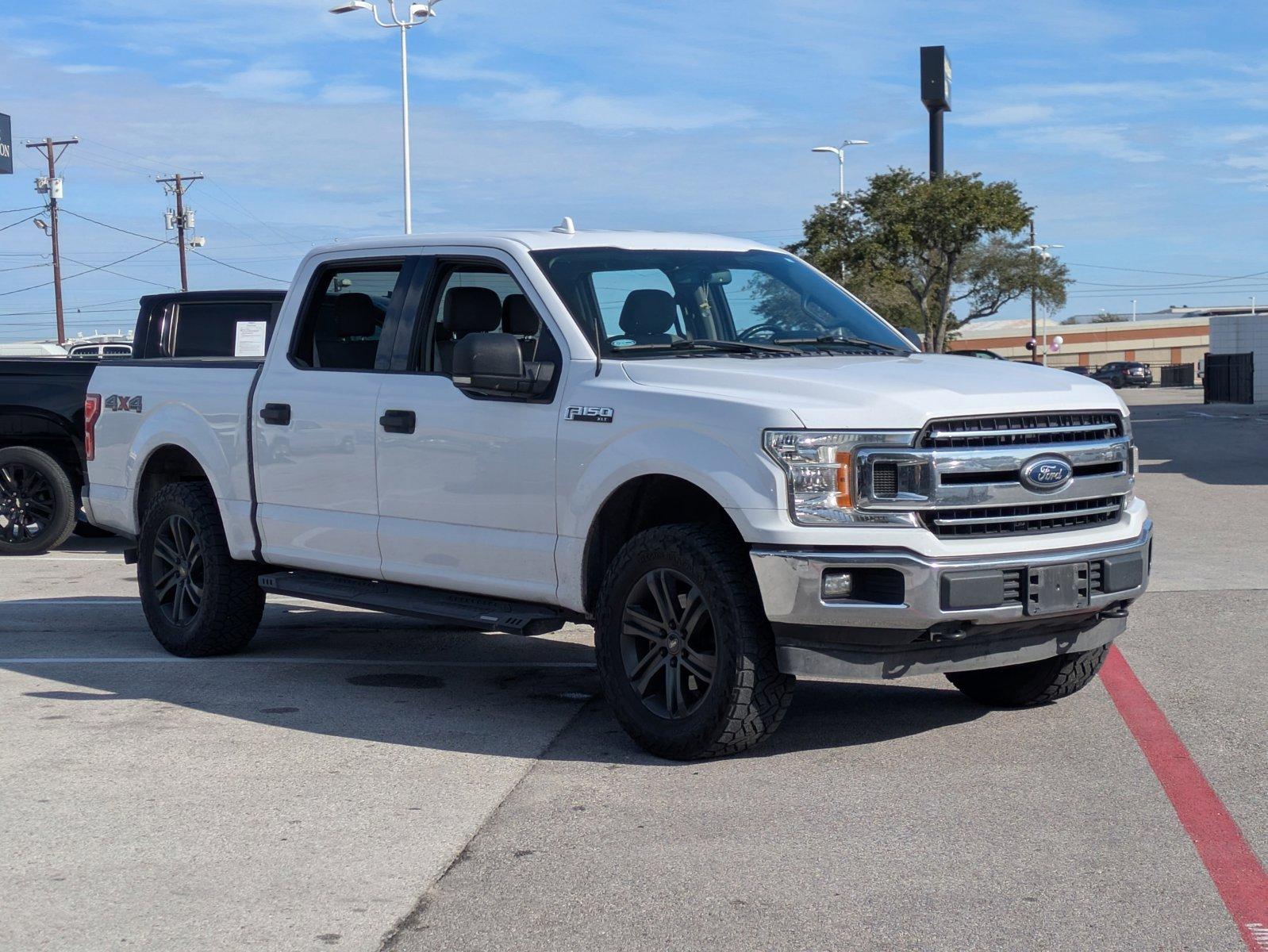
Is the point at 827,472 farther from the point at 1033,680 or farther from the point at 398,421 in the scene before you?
the point at 398,421

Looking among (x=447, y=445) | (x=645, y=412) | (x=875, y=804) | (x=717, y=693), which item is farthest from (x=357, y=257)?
(x=875, y=804)

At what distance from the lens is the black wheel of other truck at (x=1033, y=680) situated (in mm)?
6660

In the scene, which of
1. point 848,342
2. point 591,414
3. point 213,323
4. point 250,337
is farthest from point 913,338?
point 213,323

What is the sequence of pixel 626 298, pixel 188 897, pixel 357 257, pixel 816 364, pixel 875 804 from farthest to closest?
pixel 357 257, pixel 626 298, pixel 816 364, pixel 875 804, pixel 188 897

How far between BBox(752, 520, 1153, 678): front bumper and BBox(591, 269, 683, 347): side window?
1.44m

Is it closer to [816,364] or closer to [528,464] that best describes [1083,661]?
[816,364]

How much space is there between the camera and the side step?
6.57m

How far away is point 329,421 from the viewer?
7.36 metres

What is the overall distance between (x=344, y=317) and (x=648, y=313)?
6.03 feet

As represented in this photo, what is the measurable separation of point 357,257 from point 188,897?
3.96 metres

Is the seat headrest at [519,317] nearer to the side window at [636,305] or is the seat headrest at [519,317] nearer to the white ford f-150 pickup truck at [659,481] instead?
the white ford f-150 pickup truck at [659,481]

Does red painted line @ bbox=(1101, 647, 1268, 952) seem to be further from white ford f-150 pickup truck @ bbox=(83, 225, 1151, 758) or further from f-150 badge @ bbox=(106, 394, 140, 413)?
f-150 badge @ bbox=(106, 394, 140, 413)

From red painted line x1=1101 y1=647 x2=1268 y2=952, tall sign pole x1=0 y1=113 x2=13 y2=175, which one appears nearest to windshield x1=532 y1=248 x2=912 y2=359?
red painted line x1=1101 y1=647 x2=1268 y2=952

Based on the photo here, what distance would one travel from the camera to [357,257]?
7711 mm
